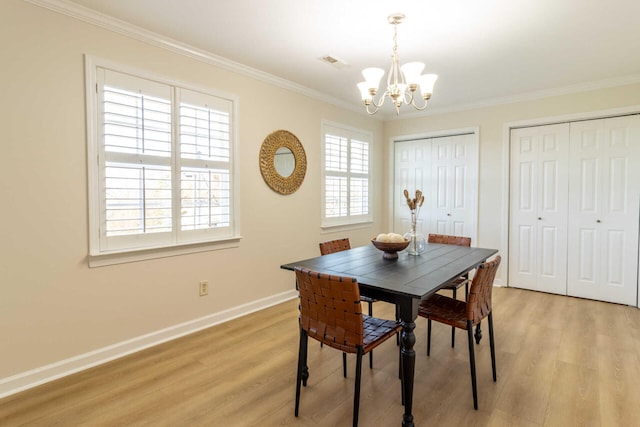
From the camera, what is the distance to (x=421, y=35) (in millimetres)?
2711

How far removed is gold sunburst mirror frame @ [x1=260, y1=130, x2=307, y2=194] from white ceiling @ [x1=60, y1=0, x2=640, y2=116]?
0.66 meters

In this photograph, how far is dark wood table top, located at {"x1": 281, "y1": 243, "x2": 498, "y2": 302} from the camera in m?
1.85

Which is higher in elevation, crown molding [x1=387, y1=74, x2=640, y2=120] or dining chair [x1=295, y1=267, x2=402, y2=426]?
crown molding [x1=387, y1=74, x2=640, y2=120]

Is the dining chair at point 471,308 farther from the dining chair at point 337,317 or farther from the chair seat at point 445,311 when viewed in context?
the dining chair at point 337,317

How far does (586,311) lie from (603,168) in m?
1.61

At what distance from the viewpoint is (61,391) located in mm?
2188

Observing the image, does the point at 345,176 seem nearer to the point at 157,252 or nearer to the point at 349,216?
the point at 349,216

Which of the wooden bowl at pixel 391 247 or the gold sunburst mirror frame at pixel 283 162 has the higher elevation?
the gold sunburst mirror frame at pixel 283 162

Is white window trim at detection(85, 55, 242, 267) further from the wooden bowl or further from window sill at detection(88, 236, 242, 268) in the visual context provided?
the wooden bowl

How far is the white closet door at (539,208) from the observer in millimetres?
4199

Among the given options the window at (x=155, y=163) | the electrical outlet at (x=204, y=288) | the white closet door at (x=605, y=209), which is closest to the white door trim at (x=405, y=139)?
the white closet door at (x=605, y=209)

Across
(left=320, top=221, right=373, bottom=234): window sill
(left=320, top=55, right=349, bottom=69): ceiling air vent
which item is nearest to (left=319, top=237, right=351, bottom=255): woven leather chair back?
(left=320, top=221, right=373, bottom=234): window sill

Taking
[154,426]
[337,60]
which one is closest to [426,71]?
[337,60]

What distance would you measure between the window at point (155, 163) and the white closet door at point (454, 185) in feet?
10.2
